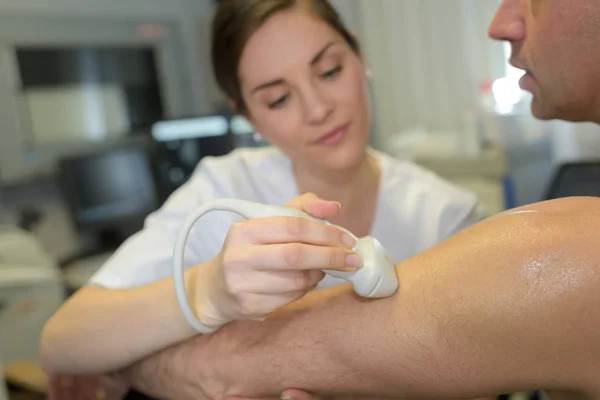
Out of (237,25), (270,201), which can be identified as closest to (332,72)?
(237,25)

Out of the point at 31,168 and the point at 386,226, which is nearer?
the point at 386,226

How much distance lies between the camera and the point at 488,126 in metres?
2.13

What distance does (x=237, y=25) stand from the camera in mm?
1024

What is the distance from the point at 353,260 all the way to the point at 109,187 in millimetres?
2329

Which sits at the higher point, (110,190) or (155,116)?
(155,116)

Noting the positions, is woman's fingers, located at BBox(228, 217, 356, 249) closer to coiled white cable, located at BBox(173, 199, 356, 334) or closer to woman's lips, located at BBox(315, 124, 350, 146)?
coiled white cable, located at BBox(173, 199, 356, 334)

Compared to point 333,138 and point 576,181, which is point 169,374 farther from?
point 576,181

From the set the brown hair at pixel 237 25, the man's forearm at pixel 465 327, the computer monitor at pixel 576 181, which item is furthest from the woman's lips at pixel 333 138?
the computer monitor at pixel 576 181

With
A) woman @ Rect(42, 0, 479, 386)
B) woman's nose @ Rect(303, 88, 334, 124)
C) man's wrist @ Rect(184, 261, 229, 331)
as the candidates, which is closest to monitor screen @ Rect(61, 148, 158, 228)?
woman @ Rect(42, 0, 479, 386)

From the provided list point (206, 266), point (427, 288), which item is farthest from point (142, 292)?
point (427, 288)

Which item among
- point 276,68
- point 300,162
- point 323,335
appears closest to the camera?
point 323,335

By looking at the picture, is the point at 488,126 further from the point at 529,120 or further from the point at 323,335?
the point at 323,335

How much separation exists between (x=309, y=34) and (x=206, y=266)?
0.53 meters

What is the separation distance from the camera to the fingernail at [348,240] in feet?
1.93
